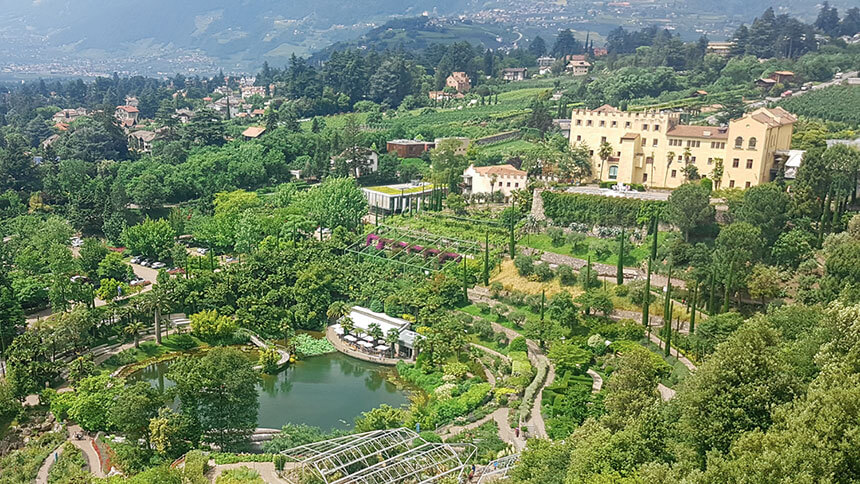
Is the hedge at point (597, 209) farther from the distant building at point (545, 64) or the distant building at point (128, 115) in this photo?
the distant building at point (128, 115)

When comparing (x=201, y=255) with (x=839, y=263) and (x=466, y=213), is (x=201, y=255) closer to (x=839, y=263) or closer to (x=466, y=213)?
(x=466, y=213)

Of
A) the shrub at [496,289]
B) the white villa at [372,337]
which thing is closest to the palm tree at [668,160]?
the shrub at [496,289]

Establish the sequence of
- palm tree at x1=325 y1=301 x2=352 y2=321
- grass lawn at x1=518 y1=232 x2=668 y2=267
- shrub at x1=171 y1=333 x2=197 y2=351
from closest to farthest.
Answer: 1. shrub at x1=171 y1=333 x2=197 y2=351
2. palm tree at x1=325 y1=301 x2=352 y2=321
3. grass lawn at x1=518 y1=232 x2=668 y2=267

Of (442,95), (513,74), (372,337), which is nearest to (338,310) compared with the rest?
(372,337)

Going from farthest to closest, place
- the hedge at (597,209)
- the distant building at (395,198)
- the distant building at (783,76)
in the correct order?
the distant building at (783,76) < the distant building at (395,198) < the hedge at (597,209)

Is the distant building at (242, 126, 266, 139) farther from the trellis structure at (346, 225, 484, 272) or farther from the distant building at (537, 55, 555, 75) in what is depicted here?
the distant building at (537, 55, 555, 75)

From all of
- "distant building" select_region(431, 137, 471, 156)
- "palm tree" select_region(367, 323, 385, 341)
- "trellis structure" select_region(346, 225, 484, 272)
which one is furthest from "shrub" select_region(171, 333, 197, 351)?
"distant building" select_region(431, 137, 471, 156)
